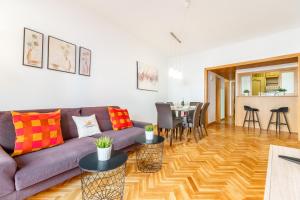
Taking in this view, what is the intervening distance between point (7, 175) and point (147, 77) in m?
3.80

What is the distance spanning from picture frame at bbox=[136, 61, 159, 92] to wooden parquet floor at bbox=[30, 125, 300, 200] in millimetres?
2077

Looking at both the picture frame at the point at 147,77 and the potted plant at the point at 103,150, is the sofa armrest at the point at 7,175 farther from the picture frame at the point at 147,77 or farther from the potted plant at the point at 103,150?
the picture frame at the point at 147,77

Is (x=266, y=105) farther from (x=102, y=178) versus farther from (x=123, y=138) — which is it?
(x=102, y=178)

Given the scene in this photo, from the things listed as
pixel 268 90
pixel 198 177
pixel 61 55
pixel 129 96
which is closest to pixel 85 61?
pixel 61 55

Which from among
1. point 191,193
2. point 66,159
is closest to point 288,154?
point 191,193

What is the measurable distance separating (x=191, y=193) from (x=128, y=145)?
3.69 feet

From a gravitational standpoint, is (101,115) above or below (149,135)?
above

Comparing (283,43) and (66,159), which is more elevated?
(283,43)

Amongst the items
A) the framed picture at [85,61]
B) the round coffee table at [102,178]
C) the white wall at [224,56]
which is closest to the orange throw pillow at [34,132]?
the round coffee table at [102,178]

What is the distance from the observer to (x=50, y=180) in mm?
1519

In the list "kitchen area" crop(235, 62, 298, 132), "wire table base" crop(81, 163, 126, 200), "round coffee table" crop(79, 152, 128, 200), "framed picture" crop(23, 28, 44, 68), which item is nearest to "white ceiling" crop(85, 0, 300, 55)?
"framed picture" crop(23, 28, 44, 68)

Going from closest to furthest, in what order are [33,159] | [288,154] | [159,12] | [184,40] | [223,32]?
[288,154]
[33,159]
[159,12]
[223,32]
[184,40]

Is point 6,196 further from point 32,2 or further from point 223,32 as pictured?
point 223,32

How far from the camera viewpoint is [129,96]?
4008 mm
